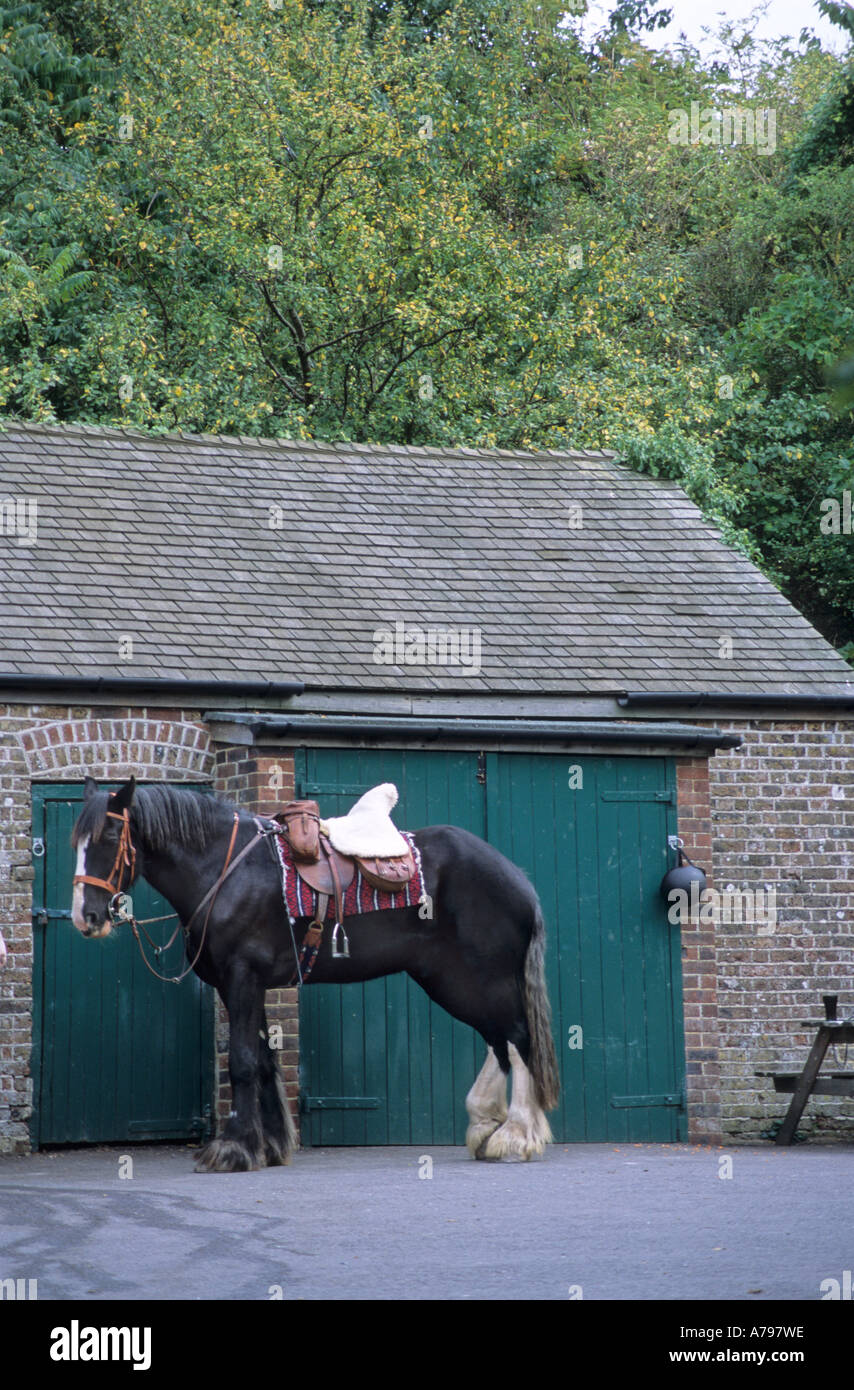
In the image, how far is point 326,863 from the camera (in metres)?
10.1

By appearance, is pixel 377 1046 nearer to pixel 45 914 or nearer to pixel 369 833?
pixel 369 833

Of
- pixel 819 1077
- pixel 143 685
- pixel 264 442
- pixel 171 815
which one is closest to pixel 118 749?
pixel 143 685

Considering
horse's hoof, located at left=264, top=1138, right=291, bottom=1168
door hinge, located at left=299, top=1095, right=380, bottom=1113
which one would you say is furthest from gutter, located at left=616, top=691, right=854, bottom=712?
horse's hoof, located at left=264, top=1138, right=291, bottom=1168

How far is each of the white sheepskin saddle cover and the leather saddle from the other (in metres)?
0.05

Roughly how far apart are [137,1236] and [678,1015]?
5565 mm

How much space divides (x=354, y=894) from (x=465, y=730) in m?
2.04

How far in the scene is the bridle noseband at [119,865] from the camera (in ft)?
31.0

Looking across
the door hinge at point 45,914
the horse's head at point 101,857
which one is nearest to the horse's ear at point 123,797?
the horse's head at point 101,857

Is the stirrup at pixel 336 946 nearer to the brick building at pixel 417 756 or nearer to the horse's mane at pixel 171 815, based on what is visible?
the horse's mane at pixel 171 815

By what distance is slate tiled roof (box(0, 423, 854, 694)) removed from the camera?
41.9 feet

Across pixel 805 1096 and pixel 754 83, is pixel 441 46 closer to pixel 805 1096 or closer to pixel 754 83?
pixel 754 83

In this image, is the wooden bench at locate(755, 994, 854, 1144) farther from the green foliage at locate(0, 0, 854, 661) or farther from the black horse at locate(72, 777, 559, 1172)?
the green foliage at locate(0, 0, 854, 661)

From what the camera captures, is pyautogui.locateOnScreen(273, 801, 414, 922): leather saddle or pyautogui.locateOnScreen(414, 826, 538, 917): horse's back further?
pyautogui.locateOnScreen(414, 826, 538, 917): horse's back

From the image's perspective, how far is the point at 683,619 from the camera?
1441cm
